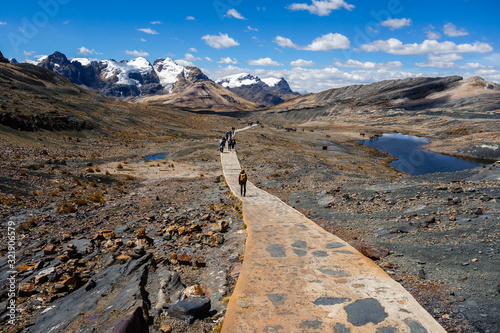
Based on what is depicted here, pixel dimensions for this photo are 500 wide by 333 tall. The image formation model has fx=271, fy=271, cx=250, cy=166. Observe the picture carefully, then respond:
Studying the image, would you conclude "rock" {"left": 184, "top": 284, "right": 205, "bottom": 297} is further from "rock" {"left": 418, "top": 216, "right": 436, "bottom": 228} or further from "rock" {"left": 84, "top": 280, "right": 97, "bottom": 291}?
"rock" {"left": 418, "top": 216, "right": 436, "bottom": 228}

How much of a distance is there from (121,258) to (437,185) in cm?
1514

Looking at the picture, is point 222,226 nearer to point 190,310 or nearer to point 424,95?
point 190,310

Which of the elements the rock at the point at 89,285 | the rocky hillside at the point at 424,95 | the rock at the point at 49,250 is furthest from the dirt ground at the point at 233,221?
the rocky hillside at the point at 424,95

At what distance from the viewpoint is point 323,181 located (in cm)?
2220

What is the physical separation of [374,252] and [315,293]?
3654 millimetres

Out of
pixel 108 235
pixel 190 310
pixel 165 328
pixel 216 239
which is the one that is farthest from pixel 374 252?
pixel 108 235

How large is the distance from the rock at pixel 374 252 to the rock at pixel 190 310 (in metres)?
5.42

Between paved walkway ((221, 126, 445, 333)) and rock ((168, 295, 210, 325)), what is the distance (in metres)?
0.64

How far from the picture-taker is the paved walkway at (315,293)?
5.30 m

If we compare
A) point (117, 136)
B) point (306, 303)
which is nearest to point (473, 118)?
point (117, 136)

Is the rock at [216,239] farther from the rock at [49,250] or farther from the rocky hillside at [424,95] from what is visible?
the rocky hillside at [424,95]

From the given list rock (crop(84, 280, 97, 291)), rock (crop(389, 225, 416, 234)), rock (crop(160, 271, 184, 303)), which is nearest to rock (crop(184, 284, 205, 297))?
rock (crop(160, 271, 184, 303))

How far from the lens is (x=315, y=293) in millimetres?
6344

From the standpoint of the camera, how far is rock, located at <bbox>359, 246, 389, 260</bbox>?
8703 mm
